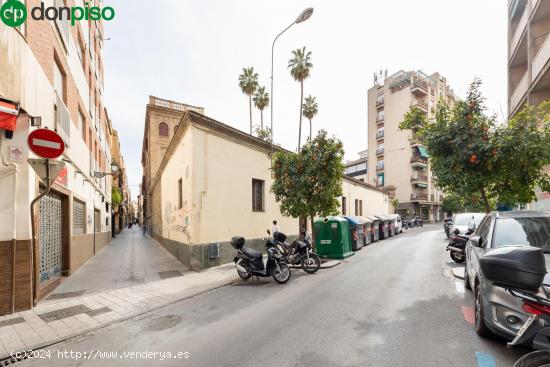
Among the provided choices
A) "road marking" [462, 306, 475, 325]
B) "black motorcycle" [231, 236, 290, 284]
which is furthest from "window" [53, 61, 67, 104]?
"road marking" [462, 306, 475, 325]

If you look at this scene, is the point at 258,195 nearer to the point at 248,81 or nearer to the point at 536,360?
the point at 536,360

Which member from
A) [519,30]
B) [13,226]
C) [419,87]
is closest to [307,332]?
[13,226]

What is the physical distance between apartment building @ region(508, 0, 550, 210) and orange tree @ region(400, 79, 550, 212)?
4.66 meters

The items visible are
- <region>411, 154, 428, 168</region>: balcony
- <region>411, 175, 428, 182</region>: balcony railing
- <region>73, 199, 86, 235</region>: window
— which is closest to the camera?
<region>73, 199, 86, 235</region>: window

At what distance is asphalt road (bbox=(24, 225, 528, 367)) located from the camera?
3.45m

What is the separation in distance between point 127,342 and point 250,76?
91.0 feet

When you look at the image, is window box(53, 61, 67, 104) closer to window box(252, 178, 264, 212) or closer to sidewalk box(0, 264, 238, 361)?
sidewalk box(0, 264, 238, 361)

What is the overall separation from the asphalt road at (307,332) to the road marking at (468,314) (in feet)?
0.11

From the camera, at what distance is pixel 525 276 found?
82.4 inches

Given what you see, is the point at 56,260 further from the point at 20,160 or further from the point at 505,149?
the point at 505,149

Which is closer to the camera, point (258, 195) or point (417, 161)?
point (258, 195)

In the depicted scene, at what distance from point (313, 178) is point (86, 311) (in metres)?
8.02

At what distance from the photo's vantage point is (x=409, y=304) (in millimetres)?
5430

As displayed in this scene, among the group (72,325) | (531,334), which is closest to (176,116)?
(72,325)
